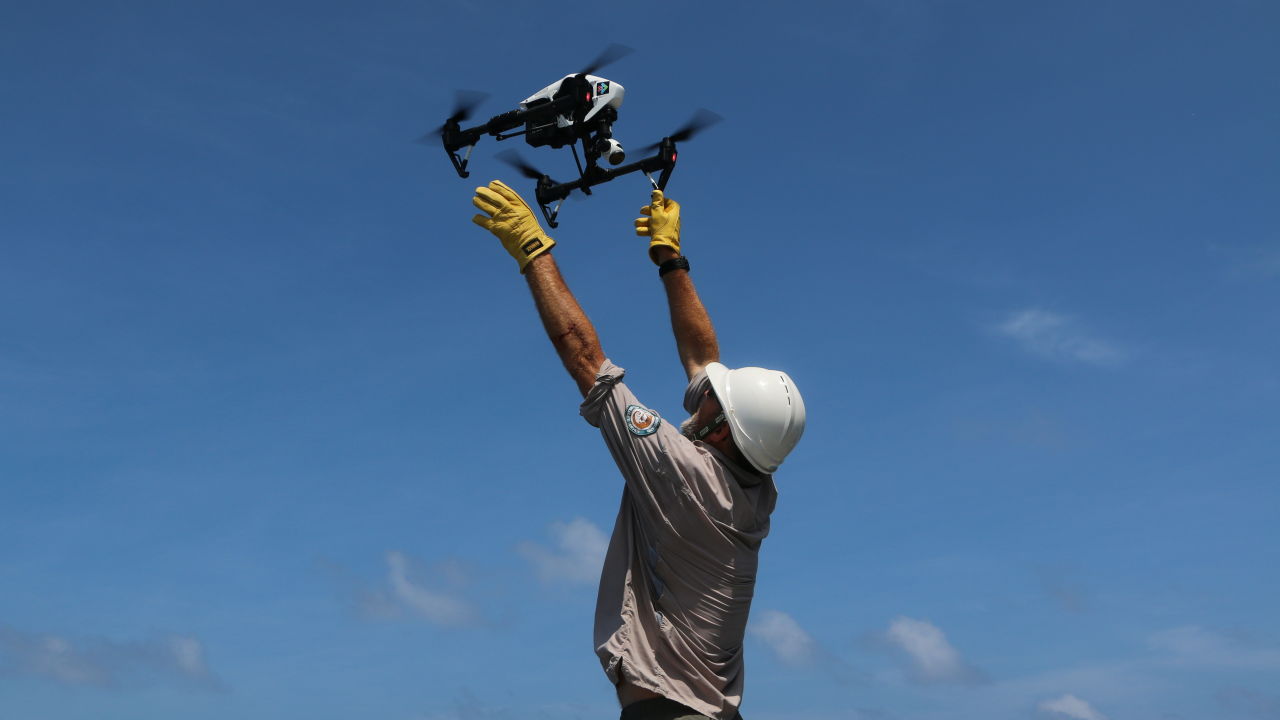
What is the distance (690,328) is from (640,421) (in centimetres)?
203

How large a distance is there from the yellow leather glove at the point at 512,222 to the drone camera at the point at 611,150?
13.9 feet

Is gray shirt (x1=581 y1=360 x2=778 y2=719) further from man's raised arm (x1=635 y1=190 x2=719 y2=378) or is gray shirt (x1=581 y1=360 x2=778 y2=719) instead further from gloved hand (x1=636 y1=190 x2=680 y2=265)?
gloved hand (x1=636 y1=190 x2=680 y2=265)

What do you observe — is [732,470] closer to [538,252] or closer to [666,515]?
[666,515]

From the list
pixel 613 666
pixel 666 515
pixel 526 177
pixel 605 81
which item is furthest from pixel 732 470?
pixel 605 81

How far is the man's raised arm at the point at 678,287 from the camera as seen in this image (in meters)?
9.41

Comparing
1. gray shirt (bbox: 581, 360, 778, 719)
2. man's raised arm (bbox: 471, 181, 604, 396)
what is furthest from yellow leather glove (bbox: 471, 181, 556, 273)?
gray shirt (bbox: 581, 360, 778, 719)

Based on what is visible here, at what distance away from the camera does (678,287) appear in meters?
9.55

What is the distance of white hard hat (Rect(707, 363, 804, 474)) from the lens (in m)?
7.87

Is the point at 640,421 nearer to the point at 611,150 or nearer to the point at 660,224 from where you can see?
the point at 660,224

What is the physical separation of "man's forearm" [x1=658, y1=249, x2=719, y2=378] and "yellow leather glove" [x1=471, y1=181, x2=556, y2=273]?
5.30ft

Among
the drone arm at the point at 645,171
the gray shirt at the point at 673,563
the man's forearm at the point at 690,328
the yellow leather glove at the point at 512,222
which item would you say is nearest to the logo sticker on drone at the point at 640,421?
the gray shirt at the point at 673,563

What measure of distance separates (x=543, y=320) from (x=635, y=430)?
106 centimetres

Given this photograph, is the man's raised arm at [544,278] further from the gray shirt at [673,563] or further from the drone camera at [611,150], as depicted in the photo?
the drone camera at [611,150]

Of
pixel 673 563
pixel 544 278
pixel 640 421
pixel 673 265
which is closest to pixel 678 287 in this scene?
pixel 673 265
